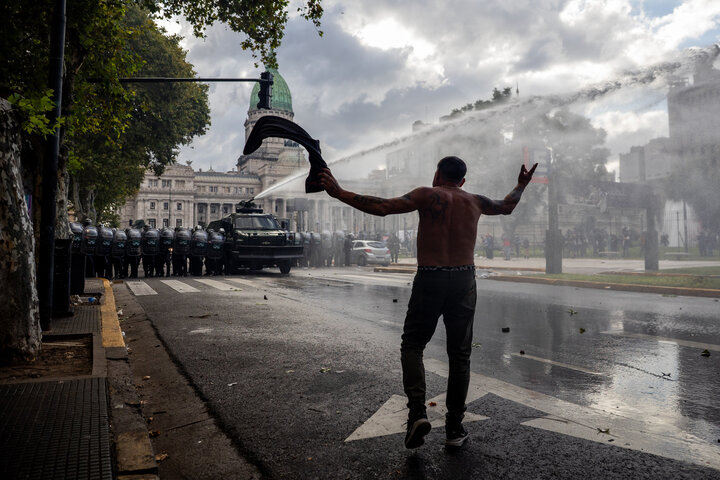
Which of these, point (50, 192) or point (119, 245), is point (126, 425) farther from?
point (119, 245)

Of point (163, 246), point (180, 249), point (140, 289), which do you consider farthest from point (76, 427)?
point (163, 246)

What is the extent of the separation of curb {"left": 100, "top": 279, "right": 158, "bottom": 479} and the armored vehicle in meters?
12.4

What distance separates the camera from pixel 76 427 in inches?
118

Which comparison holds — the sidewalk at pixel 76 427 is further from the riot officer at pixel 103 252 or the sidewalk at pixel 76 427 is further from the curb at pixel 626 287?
the riot officer at pixel 103 252

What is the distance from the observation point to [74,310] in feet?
25.1

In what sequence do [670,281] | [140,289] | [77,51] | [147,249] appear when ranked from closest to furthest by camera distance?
[77,51], [140,289], [670,281], [147,249]

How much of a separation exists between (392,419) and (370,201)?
1451 millimetres

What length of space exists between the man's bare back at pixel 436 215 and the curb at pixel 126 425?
1.78 m

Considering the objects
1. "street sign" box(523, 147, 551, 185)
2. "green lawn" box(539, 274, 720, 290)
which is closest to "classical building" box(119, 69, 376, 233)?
"street sign" box(523, 147, 551, 185)

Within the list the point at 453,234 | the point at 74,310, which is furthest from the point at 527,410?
the point at 74,310

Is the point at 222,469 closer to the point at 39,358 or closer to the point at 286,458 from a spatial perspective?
the point at 286,458

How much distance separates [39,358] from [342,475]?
3568 mm

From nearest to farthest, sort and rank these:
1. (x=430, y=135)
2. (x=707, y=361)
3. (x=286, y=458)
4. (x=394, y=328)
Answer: (x=286, y=458) → (x=707, y=361) → (x=394, y=328) → (x=430, y=135)

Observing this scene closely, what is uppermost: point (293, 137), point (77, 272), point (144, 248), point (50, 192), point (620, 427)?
point (50, 192)
